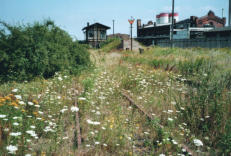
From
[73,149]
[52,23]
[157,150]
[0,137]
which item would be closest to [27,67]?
[52,23]

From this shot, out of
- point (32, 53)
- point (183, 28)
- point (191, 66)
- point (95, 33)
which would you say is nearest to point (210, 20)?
point (183, 28)

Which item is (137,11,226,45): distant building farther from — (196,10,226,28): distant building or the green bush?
the green bush

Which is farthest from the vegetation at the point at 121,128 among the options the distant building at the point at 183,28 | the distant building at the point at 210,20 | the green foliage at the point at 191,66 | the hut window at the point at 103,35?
the distant building at the point at 210,20

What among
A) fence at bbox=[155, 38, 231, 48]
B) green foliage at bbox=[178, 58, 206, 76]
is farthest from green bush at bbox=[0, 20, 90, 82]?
fence at bbox=[155, 38, 231, 48]

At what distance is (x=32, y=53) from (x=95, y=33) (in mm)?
39885

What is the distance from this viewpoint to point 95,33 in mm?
47500

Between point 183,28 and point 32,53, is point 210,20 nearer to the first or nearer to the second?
point 183,28

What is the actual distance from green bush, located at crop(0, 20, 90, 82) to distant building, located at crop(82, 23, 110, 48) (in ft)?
122

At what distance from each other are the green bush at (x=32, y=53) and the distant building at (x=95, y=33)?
1466 inches

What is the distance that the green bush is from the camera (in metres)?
8.39

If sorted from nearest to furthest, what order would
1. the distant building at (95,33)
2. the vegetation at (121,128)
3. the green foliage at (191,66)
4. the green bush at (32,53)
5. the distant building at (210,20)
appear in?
the vegetation at (121,128), the green bush at (32,53), the green foliage at (191,66), the distant building at (210,20), the distant building at (95,33)

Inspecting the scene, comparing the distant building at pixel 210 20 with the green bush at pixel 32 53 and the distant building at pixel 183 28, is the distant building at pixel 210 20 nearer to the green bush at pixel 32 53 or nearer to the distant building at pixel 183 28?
the distant building at pixel 183 28

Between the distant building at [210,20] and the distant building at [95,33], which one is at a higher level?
the distant building at [210,20]

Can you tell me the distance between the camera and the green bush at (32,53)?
27.5 ft
